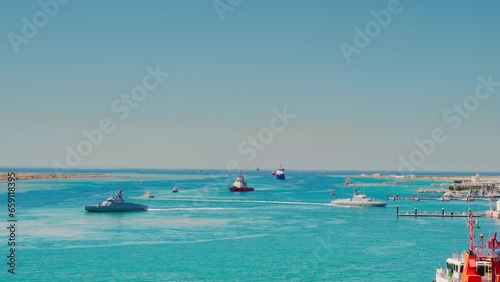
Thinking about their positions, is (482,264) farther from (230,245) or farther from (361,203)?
(361,203)


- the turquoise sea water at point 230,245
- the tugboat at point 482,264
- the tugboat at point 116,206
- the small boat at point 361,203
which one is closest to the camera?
the tugboat at point 482,264

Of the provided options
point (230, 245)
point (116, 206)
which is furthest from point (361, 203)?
point (230, 245)

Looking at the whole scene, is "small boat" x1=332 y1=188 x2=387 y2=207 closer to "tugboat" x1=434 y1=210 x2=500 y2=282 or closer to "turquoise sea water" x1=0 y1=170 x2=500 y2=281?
"turquoise sea water" x1=0 y1=170 x2=500 y2=281

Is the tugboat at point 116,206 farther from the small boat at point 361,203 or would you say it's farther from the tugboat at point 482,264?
the tugboat at point 482,264

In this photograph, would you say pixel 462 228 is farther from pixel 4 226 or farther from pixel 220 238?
pixel 4 226

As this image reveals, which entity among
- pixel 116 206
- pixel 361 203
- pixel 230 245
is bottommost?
pixel 230 245

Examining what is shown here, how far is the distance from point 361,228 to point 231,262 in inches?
1557

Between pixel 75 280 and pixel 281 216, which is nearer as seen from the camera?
pixel 75 280

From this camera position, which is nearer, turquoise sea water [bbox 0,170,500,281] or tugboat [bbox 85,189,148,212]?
turquoise sea water [bbox 0,170,500,281]

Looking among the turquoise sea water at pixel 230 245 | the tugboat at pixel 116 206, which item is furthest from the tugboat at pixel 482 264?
the tugboat at pixel 116 206

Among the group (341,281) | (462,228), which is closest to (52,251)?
(341,281)

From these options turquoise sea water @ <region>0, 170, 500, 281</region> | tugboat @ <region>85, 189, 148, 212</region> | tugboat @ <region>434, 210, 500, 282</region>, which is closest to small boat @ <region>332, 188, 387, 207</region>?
turquoise sea water @ <region>0, 170, 500, 281</region>

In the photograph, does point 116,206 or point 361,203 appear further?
point 361,203

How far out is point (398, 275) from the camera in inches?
2388
